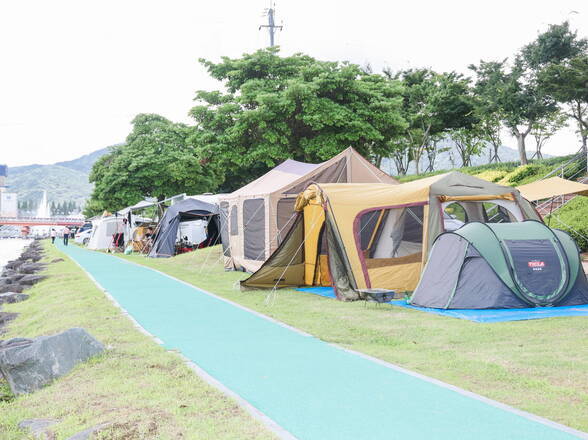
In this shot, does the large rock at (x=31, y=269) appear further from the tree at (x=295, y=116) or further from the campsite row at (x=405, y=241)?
the campsite row at (x=405, y=241)

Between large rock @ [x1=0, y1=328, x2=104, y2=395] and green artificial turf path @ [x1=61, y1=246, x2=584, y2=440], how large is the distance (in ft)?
3.48

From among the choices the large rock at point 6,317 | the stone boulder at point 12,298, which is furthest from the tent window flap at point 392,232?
the stone boulder at point 12,298

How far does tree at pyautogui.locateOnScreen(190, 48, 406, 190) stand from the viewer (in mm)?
22188

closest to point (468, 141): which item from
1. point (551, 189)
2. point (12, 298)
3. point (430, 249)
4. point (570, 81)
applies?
point (570, 81)

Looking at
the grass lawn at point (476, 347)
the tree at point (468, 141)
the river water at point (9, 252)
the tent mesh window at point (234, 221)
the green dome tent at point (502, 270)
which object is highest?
the tree at point (468, 141)

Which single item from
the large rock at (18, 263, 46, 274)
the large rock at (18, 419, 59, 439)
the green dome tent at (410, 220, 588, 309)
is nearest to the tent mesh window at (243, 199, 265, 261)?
the green dome tent at (410, 220, 588, 309)

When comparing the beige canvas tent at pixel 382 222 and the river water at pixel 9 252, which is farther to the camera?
the river water at pixel 9 252

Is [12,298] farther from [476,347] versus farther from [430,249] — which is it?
[476,347]

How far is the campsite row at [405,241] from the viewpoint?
9273mm

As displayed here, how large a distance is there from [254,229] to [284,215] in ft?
4.04

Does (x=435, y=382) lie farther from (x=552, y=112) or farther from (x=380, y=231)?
(x=552, y=112)

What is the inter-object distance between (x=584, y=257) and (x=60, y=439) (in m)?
15.2

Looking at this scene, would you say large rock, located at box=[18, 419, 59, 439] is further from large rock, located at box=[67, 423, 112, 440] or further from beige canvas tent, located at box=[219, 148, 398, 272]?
beige canvas tent, located at box=[219, 148, 398, 272]

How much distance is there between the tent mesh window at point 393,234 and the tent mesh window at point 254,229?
4.03m
